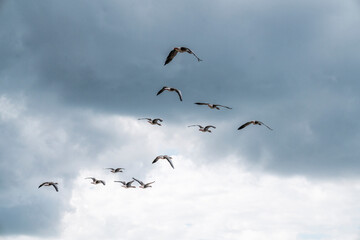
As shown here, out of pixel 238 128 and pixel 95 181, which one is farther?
pixel 95 181

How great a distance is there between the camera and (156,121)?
2483 inches

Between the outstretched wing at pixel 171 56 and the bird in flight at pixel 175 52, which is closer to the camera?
the bird in flight at pixel 175 52

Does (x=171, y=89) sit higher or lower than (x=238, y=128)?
higher

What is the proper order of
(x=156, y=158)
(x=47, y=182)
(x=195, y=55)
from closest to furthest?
(x=195, y=55) < (x=156, y=158) < (x=47, y=182)

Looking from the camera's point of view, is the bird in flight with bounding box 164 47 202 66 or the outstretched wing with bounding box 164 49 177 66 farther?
the outstretched wing with bounding box 164 49 177 66

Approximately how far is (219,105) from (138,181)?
27177 mm

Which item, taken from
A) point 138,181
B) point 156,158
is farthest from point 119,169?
point 156,158

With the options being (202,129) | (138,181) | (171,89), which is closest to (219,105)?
(171,89)

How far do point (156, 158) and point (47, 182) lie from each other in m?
21.4

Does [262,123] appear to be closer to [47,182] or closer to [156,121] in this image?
[156,121]

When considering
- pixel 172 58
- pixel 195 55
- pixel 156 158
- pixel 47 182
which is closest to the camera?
pixel 195 55

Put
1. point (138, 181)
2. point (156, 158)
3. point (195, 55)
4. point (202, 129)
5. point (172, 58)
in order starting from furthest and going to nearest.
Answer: point (138, 181) → point (202, 129) → point (156, 158) → point (172, 58) → point (195, 55)

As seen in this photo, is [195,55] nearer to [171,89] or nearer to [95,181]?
[171,89]

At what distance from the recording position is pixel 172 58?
49531 millimetres
